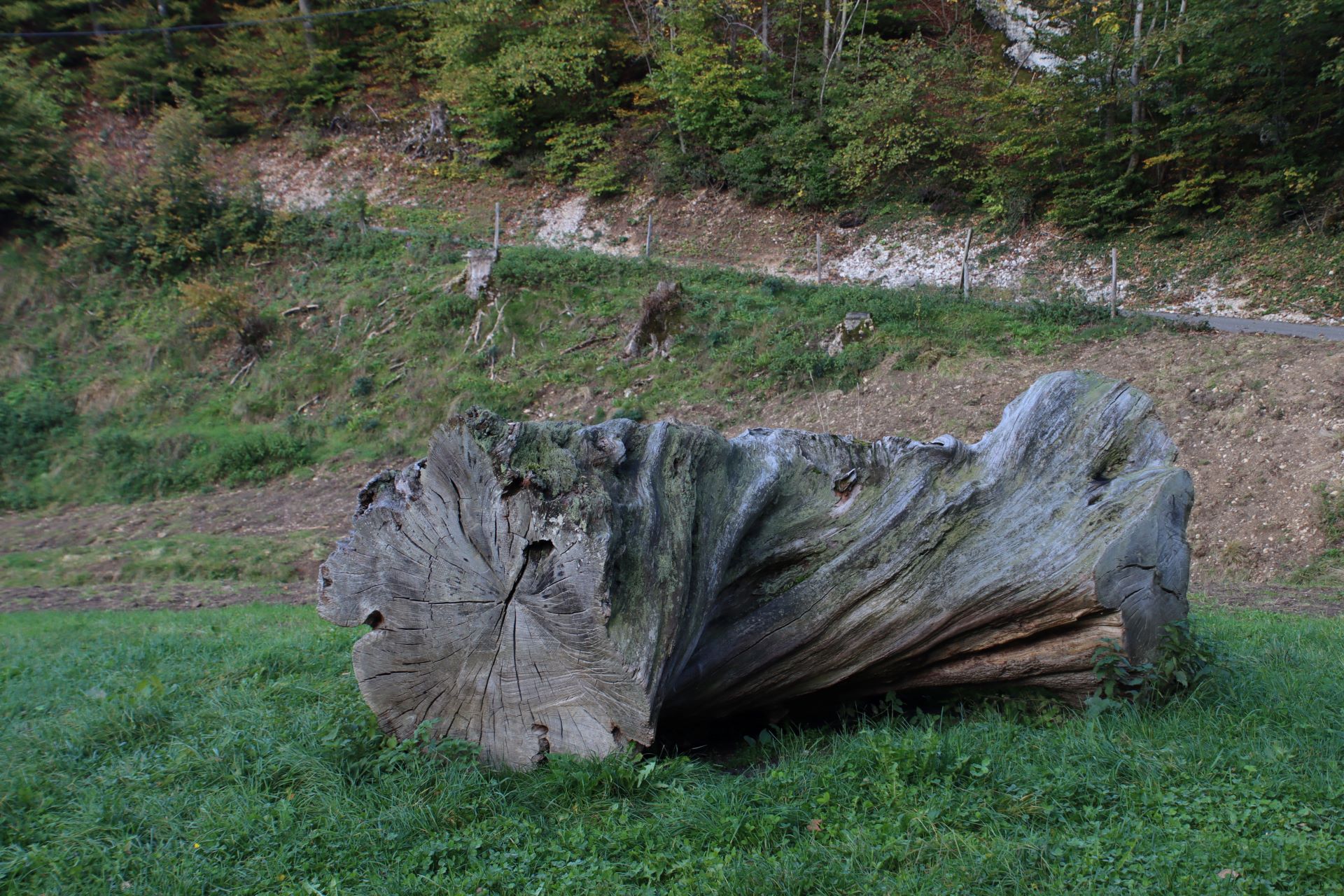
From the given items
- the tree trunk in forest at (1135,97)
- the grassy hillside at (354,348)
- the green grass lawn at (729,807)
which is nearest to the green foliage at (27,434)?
the grassy hillside at (354,348)

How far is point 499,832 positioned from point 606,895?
590 millimetres

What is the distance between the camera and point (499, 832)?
339cm

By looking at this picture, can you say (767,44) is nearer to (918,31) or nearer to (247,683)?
(918,31)

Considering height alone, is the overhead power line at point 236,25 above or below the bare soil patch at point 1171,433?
above

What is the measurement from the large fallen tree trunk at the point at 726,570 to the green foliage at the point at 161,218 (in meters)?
24.6

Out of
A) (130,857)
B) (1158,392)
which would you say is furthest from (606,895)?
(1158,392)

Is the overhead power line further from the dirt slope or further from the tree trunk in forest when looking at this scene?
the dirt slope

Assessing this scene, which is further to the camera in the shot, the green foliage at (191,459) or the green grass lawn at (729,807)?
the green foliage at (191,459)

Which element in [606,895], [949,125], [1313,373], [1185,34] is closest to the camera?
[606,895]

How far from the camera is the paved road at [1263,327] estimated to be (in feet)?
52.4

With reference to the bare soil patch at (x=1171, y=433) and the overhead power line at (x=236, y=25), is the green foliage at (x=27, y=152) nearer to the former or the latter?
the overhead power line at (x=236, y=25)

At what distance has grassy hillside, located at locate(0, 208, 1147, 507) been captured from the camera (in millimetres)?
18766

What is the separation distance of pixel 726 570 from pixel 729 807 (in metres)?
1.17

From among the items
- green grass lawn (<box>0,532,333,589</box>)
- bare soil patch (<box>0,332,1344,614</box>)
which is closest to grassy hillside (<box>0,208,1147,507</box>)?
bare soil patch (<box>0,332,1344,614</box>)
